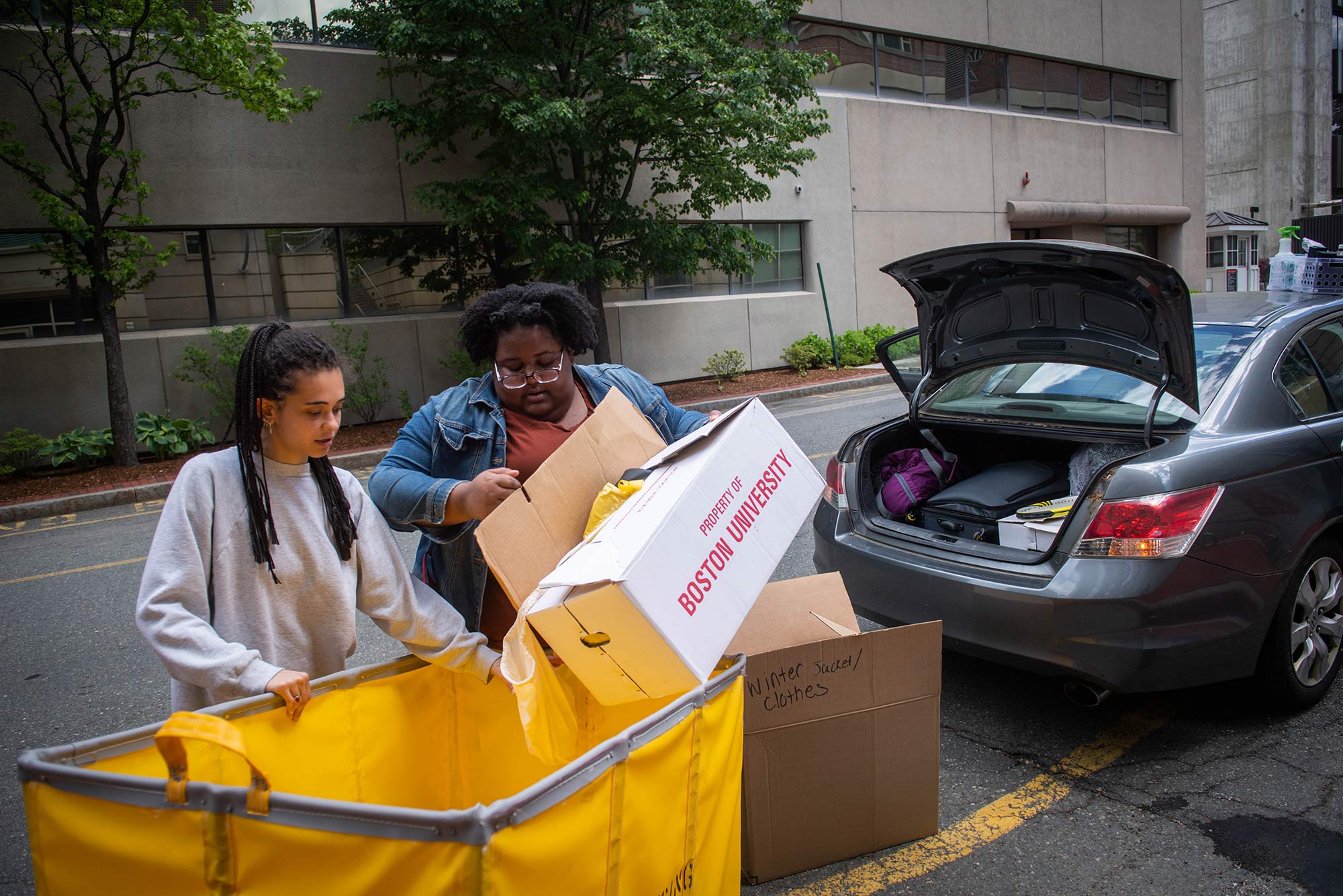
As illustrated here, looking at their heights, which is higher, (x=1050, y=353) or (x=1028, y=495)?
(x=1050, y=353)

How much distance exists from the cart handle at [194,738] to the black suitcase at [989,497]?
9.31 ft

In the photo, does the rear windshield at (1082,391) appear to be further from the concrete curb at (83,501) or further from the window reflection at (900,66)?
the window reflection at (900,66)

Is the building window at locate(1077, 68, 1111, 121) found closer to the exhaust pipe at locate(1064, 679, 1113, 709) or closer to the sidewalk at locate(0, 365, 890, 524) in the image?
the sidewalk at locate(0, 365, 890, 524)

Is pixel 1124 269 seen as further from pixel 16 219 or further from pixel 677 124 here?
pixel 16 219

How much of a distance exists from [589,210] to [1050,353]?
10307 millimetres

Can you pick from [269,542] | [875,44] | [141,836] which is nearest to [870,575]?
[269,542]

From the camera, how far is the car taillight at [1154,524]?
2928 mm

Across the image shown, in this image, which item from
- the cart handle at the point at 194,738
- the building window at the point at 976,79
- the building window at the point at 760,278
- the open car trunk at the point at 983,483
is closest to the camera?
the cart handle at the point at 194,738

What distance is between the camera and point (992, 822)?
2828 mm

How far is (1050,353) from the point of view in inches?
148

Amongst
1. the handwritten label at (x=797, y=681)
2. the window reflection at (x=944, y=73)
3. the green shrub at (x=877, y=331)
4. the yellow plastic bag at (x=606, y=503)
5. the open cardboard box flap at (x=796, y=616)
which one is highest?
the window reflection at (x=944, y=73)

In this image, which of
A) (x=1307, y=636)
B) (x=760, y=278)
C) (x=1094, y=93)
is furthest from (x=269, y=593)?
(x=1094, y=93)

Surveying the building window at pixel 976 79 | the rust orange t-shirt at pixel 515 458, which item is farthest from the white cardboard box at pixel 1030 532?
the building window at pixel 976 79

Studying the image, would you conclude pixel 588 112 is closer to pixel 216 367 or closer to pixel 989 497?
pixel 216 367
